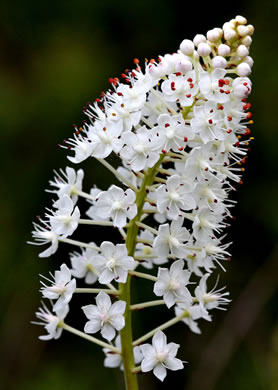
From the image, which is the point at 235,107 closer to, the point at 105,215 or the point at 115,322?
the point at 105,215

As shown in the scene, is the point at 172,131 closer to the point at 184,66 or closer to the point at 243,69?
the point at 184,66

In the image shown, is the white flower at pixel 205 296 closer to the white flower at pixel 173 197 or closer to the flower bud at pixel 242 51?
the white flower at pixel 173 197

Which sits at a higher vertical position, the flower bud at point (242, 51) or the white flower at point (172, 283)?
the flower bud at point (242, 51)

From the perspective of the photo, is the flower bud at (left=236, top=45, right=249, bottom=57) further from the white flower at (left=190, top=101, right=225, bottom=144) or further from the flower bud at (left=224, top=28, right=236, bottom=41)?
the white flower at (left=190, top=101, right=225, bottom=144)

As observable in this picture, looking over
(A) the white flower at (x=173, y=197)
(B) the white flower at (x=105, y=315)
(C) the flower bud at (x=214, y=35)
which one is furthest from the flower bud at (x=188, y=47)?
(B) the white flower at (x=105, y=315)

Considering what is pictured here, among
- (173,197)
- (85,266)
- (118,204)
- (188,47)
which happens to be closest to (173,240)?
(173,197)

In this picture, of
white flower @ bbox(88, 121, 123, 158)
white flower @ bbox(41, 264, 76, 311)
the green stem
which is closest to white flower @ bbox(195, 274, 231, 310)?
the green stem
